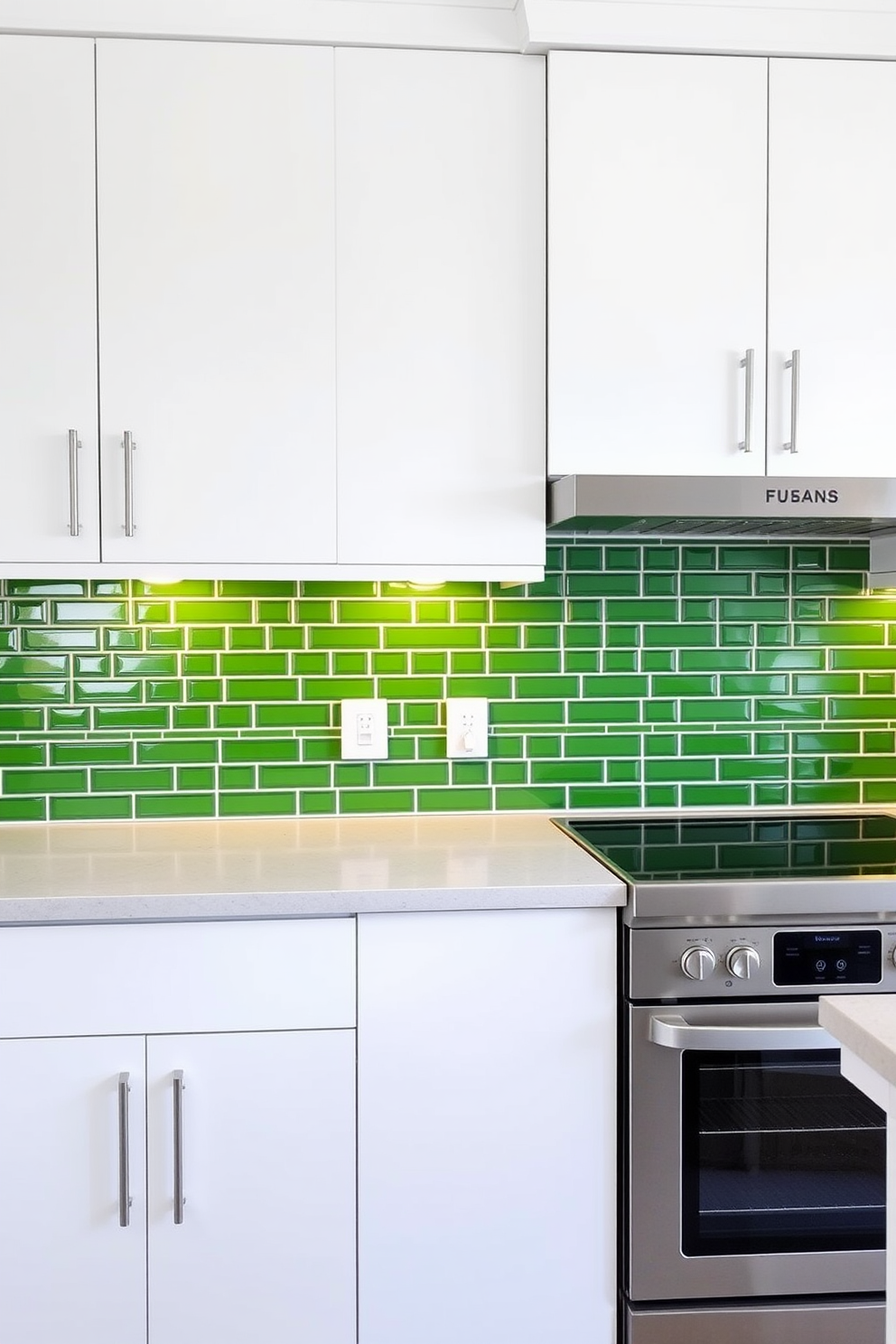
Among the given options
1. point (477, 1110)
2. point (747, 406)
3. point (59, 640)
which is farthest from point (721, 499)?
point (59, 640)

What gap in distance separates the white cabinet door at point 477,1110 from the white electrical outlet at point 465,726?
2.03 ft

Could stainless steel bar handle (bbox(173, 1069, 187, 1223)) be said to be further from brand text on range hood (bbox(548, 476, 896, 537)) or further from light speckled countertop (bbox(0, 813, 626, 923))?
brand text on range hood (bbox(548, 476, 896, 537))

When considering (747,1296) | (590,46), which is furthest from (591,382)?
(747,1296)

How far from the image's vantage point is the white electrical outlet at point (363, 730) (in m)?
2.29

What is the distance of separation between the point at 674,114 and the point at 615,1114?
5.47ft

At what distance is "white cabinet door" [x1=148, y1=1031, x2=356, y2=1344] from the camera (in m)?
1.71

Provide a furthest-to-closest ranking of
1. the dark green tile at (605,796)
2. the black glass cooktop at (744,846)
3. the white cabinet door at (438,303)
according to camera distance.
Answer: the dark green tile at (605,796), the white cabinet door at (438,303), the black glass cooktop at (744,846)

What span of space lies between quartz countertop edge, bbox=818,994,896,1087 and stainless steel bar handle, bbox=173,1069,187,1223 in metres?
1.01

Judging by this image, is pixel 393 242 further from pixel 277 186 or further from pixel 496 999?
pixel 496 999

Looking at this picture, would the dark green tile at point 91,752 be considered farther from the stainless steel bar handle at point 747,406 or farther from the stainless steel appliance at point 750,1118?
the stainless steel bar handle at point 747,406

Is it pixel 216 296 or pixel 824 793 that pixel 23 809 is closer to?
pixel 216 296

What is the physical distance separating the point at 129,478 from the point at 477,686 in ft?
2.70

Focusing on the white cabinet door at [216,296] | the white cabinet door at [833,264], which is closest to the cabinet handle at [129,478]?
the white cabinet door at [216,296]

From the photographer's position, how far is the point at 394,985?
5.68 feet
